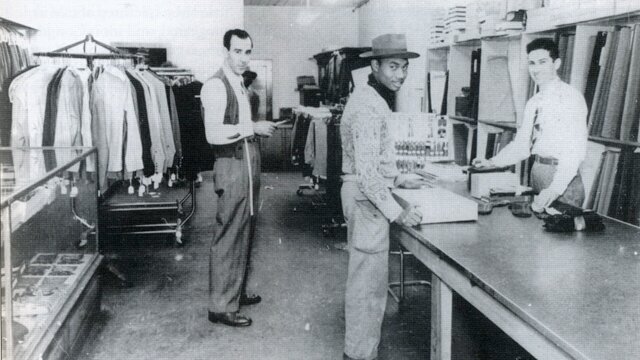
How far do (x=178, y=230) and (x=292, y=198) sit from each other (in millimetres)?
2458

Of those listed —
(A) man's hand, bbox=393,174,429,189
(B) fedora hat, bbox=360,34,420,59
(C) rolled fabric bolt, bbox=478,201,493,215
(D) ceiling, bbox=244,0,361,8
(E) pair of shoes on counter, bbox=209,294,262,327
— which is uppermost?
(D) ceiling, bbox=244,0,361,8

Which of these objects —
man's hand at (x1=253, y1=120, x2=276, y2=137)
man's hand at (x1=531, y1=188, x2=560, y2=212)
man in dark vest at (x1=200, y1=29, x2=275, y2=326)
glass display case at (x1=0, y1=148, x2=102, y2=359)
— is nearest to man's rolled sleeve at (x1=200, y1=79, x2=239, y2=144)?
man in dark vest at (x1=200, y1=29, x2=275, y2=326)

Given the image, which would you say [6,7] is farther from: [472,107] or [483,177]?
[483,177]

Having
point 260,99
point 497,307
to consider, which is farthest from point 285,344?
point 260,99

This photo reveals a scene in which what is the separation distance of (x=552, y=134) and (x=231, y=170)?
1.75 meters

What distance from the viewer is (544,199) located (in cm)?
265

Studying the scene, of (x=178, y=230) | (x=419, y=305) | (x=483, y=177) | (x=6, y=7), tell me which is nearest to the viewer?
(x=483, y=177)

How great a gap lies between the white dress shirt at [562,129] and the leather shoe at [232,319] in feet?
6.03

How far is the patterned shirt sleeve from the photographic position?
7.97ft

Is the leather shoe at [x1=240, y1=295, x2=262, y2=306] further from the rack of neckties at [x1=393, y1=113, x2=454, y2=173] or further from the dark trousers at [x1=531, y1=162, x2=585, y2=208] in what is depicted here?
the dark trousers at [x1=531, y1=162, x2=585, y2=208]

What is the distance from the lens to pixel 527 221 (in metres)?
2.47

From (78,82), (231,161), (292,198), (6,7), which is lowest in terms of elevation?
(292,198)

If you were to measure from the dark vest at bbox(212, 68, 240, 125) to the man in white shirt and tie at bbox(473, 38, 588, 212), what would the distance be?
1390 mm

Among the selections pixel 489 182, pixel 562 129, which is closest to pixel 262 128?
pixel 489 182
